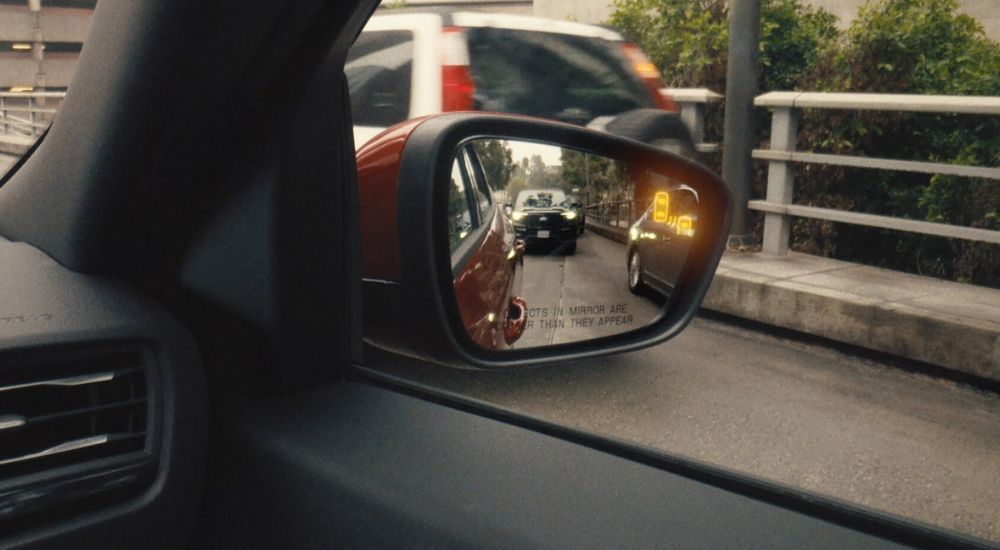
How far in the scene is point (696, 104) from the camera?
5945 millimetres

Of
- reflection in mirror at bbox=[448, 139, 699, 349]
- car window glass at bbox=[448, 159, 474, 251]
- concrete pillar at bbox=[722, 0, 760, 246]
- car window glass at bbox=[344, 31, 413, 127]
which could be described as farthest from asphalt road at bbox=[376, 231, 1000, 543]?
concrete pillar at bbox=[722, 0, 760, 246]

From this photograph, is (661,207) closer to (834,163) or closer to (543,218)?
(543,218)

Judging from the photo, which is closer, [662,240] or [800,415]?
[662,240]

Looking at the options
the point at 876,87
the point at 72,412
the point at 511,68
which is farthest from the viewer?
the point at 876,87

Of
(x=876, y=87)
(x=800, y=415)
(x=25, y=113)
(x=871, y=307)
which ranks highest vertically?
(x=876, y=87)

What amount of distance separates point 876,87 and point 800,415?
2.78 m

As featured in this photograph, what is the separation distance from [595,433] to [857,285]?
4457 mm

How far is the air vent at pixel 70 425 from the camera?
3.51ft

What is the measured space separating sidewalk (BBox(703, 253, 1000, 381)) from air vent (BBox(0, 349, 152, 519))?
4.07m

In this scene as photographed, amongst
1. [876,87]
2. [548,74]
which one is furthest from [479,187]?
[876,87]

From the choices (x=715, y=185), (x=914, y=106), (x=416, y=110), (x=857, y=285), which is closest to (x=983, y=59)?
(x=914, y=106)

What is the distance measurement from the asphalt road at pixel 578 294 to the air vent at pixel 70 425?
0.49m

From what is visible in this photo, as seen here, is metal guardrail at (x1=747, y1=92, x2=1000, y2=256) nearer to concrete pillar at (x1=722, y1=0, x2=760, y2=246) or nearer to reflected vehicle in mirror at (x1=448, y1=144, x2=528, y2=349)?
concrete pillar at (x1=722, y1=0, x2=760, y2=246)

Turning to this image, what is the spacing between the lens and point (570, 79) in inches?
172
